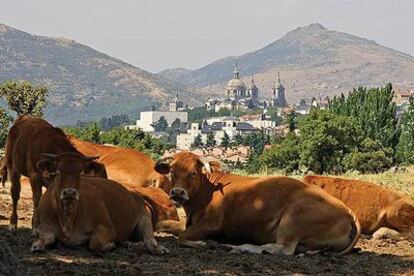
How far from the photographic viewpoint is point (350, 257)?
11.4 metres

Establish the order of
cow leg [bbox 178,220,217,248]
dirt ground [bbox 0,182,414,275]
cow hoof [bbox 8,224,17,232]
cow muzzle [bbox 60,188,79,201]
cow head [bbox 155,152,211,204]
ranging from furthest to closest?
cow head [bbox 155,152,211,204], cow hoof [bbox 8,224,17,232], cow leg [bbox 178,220,217,248], cow muzzle [bbox 60,188,79,201], dirt ground [bbox 0,182,414,275]

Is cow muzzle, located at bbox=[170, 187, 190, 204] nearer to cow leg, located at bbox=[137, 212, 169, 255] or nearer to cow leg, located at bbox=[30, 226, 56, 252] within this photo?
cow leg, located at bbox=[137, 212, 169, 255]

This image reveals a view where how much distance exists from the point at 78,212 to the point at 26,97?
67369 millimetres

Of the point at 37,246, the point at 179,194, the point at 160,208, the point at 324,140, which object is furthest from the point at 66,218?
the point at 324,140

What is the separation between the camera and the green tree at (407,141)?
9169 centimetres

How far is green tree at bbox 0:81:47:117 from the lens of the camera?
74.2 metres

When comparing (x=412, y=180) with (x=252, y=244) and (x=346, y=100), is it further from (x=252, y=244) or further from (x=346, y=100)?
(x=346, y=100)

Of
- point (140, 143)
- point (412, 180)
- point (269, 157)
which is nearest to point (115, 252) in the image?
point (412, 180)

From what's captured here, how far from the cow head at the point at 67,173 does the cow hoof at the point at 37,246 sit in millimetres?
515

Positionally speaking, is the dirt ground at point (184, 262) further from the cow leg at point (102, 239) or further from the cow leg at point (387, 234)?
the cow leg at point (387, 234)

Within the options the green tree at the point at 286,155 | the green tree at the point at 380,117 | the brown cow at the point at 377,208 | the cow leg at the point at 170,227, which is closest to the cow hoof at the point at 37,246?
the cow leg at the point at 170,227

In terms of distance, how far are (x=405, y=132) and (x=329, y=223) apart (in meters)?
87.1

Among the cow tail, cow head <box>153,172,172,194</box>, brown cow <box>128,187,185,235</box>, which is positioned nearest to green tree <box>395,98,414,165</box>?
cow head <box>153,172,172,194</box>

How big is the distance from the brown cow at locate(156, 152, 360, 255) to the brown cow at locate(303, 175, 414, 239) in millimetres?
2558
